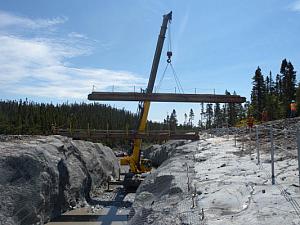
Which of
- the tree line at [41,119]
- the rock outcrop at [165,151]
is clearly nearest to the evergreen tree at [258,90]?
the rock outcrop at [165,151]

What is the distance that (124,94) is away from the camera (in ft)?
104

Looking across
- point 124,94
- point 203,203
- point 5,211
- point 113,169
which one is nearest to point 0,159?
point 5,211

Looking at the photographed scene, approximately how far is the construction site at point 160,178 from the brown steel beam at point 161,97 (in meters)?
0.08

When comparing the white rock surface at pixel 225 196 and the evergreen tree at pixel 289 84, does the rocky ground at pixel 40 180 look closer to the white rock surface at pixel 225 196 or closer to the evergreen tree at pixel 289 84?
the white rock surface at pixel 225 196

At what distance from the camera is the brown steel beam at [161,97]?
103 feet

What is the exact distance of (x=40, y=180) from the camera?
22312 mm

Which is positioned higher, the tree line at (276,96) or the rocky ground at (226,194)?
the tree line at (276,96)

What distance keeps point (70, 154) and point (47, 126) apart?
61.5 m

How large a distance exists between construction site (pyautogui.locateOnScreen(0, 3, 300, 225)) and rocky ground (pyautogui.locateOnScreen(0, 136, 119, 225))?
60 mm

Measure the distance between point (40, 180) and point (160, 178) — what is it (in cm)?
1130

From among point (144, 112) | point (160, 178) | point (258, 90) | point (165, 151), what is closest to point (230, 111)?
point (258, 90)

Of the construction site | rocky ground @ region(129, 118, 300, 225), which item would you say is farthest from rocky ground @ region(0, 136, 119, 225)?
rocky ground @ region(129, 118, 300, 225)

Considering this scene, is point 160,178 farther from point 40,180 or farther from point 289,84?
point 289,84

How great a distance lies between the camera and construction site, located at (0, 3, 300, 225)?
8203 millimetres
